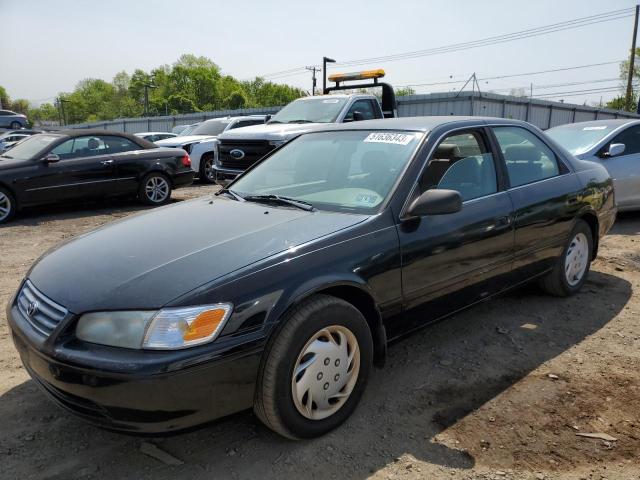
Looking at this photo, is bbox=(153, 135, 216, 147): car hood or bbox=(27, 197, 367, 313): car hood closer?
bbox=(27, 197, 367, 313): car hood

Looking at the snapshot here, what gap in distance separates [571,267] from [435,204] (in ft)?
7.55

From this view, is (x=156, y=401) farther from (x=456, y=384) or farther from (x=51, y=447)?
(x=456, y=384)

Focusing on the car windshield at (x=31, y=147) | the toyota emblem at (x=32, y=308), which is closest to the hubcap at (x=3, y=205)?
the car windshield at (x=31, y=147)

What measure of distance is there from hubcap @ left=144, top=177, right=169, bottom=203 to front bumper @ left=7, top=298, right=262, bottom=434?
25.4 ft

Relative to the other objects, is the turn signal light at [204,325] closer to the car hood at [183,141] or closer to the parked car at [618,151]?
the parked car at [618,151]

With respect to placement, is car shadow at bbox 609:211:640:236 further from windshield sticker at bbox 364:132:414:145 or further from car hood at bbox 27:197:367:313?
car hood at bbox 27:197:367:313

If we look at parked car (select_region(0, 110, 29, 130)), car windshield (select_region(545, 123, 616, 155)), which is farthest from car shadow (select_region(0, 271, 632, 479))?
parked car (select_region(0, 110, 29, 130))

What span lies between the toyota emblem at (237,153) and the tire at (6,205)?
3.69 metres

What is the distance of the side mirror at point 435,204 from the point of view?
286cm

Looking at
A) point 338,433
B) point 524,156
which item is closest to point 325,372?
point 338,433

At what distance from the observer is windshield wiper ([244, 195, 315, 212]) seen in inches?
121

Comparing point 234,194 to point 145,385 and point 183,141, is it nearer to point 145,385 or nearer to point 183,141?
point 145,385

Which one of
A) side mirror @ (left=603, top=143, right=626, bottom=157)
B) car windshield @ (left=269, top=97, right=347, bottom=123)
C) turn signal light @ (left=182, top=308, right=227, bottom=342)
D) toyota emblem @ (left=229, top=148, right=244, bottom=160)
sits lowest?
turn signal light @ (left=182, top=308, right=227, bottom=342)

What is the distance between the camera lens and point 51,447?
2516mm
